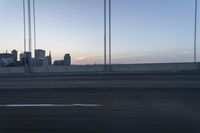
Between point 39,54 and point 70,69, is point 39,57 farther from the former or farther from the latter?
point 70,69

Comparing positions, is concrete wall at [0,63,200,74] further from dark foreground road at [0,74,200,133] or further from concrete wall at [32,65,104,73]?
dark foreground road at [0,74,200,133]

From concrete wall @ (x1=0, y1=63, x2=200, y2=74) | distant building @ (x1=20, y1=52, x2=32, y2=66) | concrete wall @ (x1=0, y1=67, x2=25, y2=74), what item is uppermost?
distant building @ (x1=20, y1=52, x2=32, y2=66)

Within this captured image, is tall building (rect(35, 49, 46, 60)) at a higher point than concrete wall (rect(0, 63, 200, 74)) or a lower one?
higher

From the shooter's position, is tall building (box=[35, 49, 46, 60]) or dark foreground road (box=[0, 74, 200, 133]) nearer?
dark foreground road (box=[0, 74, 200, 133])

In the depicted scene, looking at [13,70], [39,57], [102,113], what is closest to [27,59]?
[13,70]

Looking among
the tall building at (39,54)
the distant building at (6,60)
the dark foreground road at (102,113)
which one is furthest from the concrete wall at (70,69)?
the dark foreground road at (102,113)

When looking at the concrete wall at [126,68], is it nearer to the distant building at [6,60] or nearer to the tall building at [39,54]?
the tall building at [39,54]

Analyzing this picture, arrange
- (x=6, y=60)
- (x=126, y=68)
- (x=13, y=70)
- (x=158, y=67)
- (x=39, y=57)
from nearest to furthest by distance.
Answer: (x=158, y=67)
(x=126, y=68)
(x=13, y=70)
(x=39, y=57)
(x=6, y=60)

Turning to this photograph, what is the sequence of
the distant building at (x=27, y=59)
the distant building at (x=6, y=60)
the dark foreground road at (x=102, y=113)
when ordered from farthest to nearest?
the distant building at (x=6, y=60) < the distant building at (x=27, y=59) < the dark foreground road at (x=102, y=113)

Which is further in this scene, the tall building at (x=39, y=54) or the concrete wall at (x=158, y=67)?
the tall building at (x=39, y=54)

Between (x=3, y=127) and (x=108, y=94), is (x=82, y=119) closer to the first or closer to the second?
(x=3, y=127)

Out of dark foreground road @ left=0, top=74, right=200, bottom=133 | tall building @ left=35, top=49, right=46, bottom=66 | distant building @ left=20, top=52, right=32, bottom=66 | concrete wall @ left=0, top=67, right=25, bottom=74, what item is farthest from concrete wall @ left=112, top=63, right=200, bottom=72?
dark foreground road @ left=0, top=74, right=200, bottom=133

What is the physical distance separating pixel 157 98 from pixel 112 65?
2784 cm

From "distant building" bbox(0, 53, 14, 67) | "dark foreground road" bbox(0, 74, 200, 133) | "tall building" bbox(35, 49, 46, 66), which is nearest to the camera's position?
"dark foreground road" bbox(0, 74, 200, 133)
